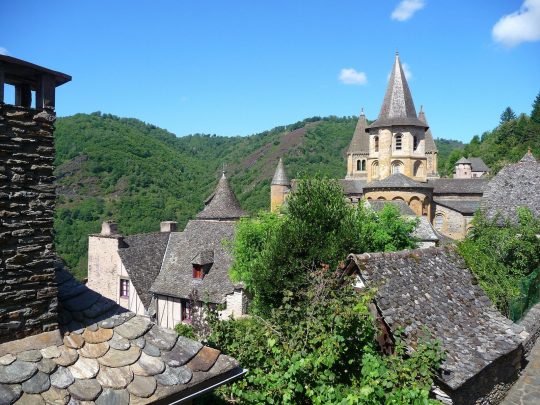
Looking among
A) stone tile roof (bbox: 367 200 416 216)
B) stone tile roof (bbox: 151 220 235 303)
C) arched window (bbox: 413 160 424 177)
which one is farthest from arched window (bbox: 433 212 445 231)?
stone tile roof (bbox: 151 220 235 303)

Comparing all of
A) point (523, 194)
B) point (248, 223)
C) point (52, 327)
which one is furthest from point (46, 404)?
point (523, 194)

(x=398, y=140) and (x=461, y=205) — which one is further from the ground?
(x=398, y=140)

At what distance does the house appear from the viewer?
8.25 m

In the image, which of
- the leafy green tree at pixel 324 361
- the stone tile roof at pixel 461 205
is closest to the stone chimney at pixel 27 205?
the leafy green tree at pixel 324 361

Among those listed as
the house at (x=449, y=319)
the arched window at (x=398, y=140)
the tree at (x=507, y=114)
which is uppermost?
the tree at (x=507, y=114)

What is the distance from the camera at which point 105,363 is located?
13.2 feet

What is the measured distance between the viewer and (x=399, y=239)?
18250 millimetres

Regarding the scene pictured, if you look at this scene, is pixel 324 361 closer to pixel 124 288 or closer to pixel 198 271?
pixel 198 271

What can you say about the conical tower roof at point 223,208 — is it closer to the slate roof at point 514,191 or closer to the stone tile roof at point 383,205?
the stone tile roof at point 383,205

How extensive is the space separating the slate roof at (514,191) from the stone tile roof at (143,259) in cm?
1707

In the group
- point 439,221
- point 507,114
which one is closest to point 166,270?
point 439,221

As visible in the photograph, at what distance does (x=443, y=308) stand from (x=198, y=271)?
45.2 ft

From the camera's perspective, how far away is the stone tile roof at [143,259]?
22266 mm

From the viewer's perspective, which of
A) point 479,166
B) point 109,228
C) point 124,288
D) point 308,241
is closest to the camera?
point 308,241
